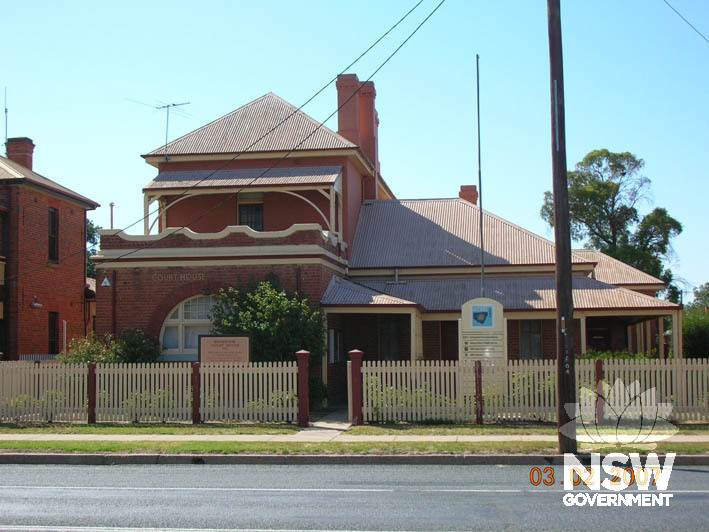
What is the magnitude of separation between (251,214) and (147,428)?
11.2 m

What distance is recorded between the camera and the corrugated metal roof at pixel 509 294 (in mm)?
23359

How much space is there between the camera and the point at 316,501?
988 cm

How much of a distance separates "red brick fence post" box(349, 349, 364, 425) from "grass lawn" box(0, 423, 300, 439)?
1.31 m

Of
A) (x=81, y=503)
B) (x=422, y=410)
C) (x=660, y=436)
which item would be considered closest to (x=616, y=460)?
(x=660, y=436)

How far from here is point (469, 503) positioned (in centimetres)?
963

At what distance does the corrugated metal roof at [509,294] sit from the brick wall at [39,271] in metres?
11.7

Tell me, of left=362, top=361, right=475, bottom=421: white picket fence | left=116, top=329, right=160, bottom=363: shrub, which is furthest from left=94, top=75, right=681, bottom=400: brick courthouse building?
left=362, top=361, right=475, bottom=421: white picket fence

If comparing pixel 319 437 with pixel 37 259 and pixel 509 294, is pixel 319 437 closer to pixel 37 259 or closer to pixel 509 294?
pixel 509 294

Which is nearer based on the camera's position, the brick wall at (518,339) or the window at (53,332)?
the brick wall at (518,339)

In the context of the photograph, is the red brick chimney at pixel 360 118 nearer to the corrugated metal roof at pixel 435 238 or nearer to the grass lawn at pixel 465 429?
the corrugated metal roof at pixel 435 238

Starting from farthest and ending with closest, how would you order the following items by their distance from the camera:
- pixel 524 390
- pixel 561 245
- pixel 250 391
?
pixel 250 391 → pixel 524 390 → pixel 561 245

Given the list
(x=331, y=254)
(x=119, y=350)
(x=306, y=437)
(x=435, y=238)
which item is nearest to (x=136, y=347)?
(x=119, y=350)

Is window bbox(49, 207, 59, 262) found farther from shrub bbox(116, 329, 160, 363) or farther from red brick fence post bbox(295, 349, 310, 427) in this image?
red brick fence post bbox(295, 349, 310, 427)

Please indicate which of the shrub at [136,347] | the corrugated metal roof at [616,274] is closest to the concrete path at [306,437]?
the shrub at [136,347]
